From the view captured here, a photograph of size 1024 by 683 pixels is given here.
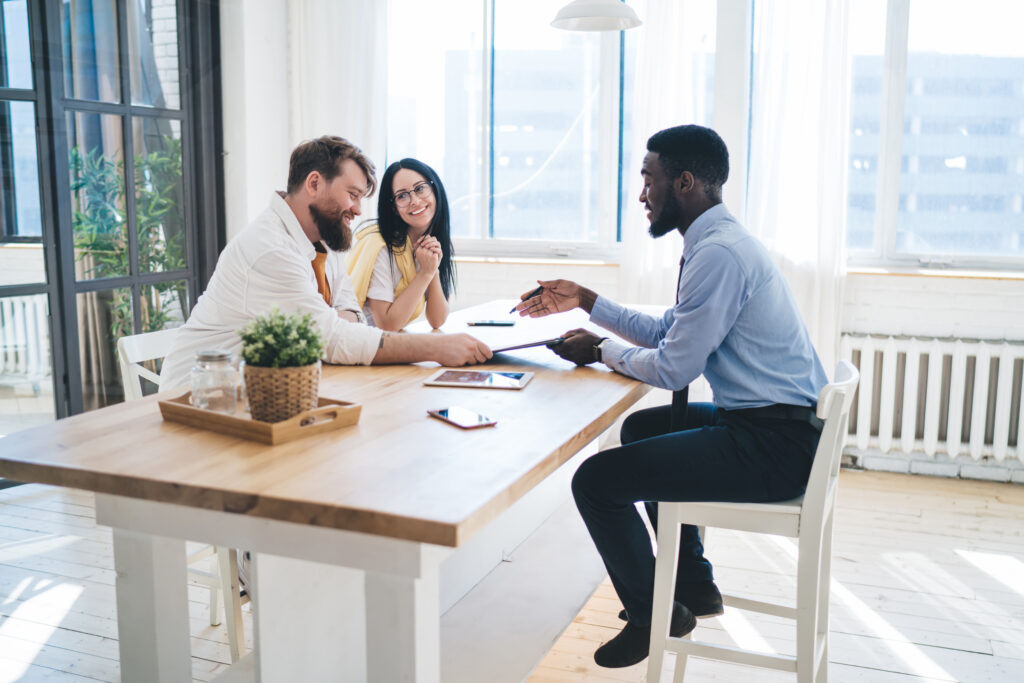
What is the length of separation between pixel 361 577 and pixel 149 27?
348 cm

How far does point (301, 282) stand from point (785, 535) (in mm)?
1252

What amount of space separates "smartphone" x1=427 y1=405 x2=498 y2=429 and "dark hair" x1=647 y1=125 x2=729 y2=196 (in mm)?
914

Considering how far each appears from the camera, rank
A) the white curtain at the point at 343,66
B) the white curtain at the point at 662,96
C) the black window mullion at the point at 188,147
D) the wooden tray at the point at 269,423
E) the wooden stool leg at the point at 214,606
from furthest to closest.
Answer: the white curtain at the point at 343,66, the black window mullion at the point at 188,147, the white curtain at the point at 662,96, the wooden stool leg at the point at 214,606, the wooden tray at the point at 269,423

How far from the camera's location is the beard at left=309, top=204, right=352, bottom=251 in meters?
2.36

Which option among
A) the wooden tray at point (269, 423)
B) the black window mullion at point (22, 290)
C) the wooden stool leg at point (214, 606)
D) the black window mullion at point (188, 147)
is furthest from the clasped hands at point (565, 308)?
the black window mullion at point (188, 147)

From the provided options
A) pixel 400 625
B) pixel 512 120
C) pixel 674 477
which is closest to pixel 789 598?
pixel 674 477

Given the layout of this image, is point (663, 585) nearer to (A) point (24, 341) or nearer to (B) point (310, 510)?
(B) point (310, 510)

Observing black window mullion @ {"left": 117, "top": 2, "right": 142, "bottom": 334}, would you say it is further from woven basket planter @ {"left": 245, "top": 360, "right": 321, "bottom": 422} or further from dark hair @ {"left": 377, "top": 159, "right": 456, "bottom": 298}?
woven basket planter @ {"left": 245, "top": 360, "right": 321, "bottom": 422}

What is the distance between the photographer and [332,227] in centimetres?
238

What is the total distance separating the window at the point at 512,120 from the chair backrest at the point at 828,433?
2.77m

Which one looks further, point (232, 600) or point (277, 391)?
point (232, 600)

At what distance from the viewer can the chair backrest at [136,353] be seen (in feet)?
7.43

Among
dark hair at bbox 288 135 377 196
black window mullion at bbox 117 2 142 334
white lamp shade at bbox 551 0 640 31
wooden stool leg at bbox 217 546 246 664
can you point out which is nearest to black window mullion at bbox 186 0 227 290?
black window mullion at bbox 117 2 142 334

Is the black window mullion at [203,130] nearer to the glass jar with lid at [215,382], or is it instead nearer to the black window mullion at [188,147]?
the black window mullion at [188,147]
